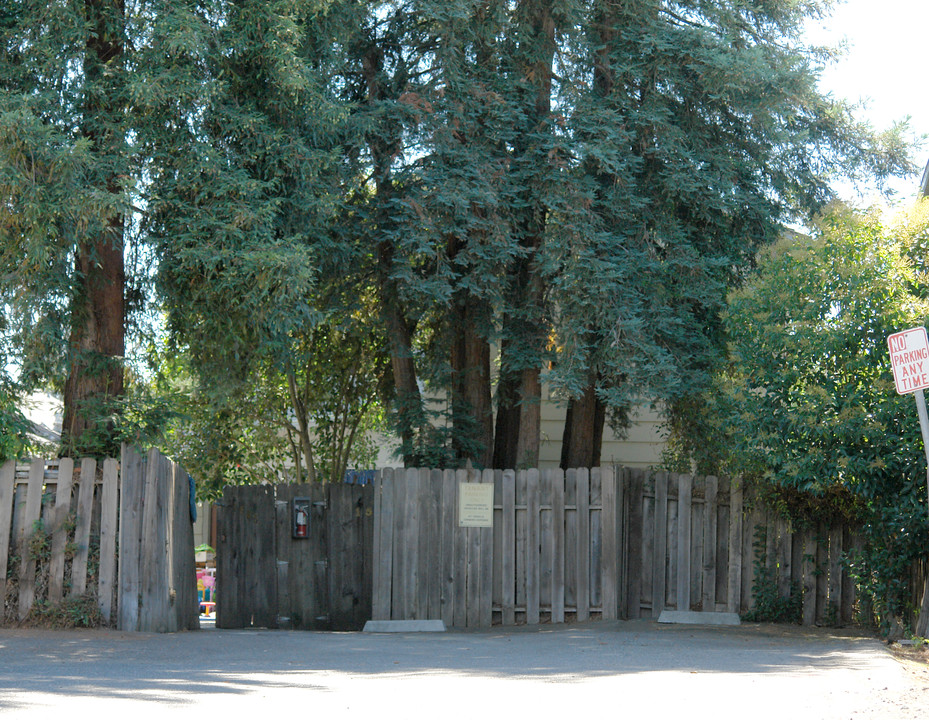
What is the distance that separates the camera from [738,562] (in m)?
13.8

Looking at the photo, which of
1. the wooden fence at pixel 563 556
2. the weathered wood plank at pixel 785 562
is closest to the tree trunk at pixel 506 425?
the wooden fence at pixel 563 556

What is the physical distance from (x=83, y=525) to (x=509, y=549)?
204 inches

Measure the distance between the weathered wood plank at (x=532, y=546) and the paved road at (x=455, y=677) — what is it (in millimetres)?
1689

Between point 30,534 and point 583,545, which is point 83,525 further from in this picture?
point 583,545

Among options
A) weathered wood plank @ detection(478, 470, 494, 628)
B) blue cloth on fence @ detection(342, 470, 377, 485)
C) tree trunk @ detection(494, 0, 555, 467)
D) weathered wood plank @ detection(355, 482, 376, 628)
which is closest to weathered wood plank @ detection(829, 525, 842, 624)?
tree trunk @ detection(494, 0, 555, 467)

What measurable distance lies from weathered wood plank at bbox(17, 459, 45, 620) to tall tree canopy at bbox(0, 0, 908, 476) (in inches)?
35.5

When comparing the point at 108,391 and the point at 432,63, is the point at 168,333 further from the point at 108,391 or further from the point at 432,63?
the point at 432,63

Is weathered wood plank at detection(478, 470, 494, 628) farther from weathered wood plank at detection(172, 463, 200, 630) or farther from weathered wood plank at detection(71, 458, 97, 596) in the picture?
weathered wood plank at detection(71, 458, 97, 596)

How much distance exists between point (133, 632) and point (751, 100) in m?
9.99

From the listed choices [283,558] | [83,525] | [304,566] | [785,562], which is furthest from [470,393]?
[83,525]

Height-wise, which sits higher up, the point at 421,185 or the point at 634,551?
the point at 421,185

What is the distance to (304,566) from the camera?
15.3 m

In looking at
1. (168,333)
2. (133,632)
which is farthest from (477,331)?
(133,632)

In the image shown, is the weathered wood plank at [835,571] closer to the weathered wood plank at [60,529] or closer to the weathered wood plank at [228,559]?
the weathered wood plank at [228,559]
